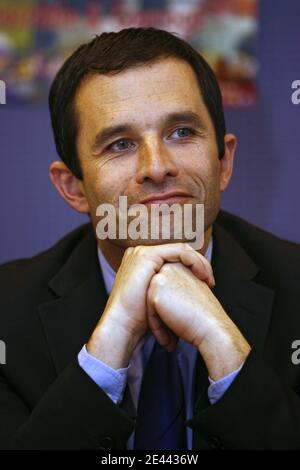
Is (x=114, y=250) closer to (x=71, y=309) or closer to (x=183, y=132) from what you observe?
(x=71, y=309)

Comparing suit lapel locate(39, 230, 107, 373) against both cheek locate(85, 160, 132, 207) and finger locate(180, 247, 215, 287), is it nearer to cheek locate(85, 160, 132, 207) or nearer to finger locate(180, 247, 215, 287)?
cheek locate(85, 160, 132, 207)

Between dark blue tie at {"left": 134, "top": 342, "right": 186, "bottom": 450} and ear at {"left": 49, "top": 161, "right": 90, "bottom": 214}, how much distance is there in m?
0.47

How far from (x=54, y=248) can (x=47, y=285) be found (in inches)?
6.6

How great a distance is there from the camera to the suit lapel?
1646 mm

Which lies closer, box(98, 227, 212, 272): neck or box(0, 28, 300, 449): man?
box(0, 28, 300, 449): man

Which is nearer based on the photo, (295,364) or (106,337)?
(106,337)

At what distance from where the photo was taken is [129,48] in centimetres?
165

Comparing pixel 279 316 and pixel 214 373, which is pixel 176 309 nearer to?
pixel 214 373

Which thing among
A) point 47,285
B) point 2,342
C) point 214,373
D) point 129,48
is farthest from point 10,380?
point 129,48

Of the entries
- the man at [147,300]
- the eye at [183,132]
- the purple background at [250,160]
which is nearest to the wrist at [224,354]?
the man at [147,300]

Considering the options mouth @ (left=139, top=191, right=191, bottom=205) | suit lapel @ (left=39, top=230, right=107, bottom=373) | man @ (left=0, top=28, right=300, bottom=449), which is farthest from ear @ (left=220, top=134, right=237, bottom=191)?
suit lapel @ (left=39, top=230, right=107, bottom=373)

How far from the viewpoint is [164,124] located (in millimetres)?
1590

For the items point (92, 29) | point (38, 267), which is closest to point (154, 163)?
point (38, 267)

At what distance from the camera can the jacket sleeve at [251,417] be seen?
1334 mm
